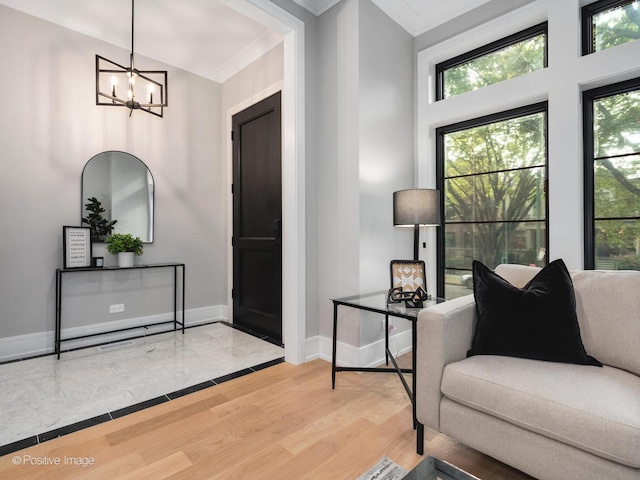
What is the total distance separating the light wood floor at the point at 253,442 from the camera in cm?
150

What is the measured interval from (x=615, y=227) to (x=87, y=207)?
4226 millimetres

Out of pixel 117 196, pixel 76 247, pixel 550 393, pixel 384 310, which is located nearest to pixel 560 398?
pixel 550 393

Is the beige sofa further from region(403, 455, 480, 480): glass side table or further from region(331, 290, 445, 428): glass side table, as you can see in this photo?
region(403, 455, 480, 480): glass side table

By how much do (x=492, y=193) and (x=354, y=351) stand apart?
1.72 m

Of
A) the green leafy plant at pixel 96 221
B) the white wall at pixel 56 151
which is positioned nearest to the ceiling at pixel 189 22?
the white wall at pixel 56 151

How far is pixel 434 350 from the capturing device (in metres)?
1.56

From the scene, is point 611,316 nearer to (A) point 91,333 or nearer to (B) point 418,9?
(B) point 418,9

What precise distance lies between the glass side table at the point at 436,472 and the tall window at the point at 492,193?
2069 mm

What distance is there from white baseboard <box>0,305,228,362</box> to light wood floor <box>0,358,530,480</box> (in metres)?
1.64

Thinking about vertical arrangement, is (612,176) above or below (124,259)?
above

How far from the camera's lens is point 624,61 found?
215 cm

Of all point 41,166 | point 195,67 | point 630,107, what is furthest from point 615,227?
point 41,166

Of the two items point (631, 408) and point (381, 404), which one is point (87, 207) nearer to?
point (381, 404)

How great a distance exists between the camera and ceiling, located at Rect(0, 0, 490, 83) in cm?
289
